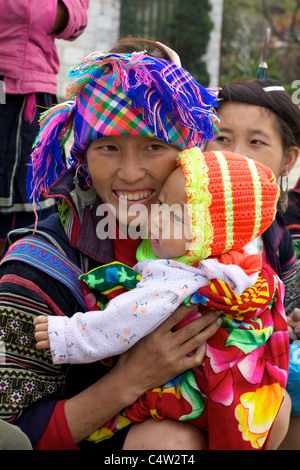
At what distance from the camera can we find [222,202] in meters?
2.05

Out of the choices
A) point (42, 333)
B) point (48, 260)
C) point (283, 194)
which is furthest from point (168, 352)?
point (283, 194)

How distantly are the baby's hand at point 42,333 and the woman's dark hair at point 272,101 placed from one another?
170 cm

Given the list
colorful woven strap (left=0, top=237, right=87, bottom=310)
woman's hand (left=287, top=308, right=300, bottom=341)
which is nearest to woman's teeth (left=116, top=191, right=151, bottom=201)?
colorful woven strap (left=0, top=237, right=87, bottom=310)

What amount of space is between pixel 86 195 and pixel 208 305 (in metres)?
0.68

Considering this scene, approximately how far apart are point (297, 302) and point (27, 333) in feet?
4.83

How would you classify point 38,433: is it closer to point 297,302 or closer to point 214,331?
point 214,331

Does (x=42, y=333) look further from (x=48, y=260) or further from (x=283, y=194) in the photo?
(x=283, y=194)

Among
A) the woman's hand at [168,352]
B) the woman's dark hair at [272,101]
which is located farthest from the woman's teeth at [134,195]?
the woman's dark hair at [272,101]

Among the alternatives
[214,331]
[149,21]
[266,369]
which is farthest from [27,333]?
[149,21]

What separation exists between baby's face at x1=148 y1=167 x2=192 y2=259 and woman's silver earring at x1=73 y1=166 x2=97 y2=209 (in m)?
0.32

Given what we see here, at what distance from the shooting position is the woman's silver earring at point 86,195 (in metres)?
2.35

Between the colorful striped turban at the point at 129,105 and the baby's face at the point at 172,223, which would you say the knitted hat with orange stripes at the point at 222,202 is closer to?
the baby's face at the point at 172,223

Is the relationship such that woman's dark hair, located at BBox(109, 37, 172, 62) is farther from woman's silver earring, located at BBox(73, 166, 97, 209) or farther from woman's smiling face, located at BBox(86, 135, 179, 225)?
woman's silver earring, located at BBox(73, 166, 97, 209)

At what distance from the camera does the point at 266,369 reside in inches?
83.4
